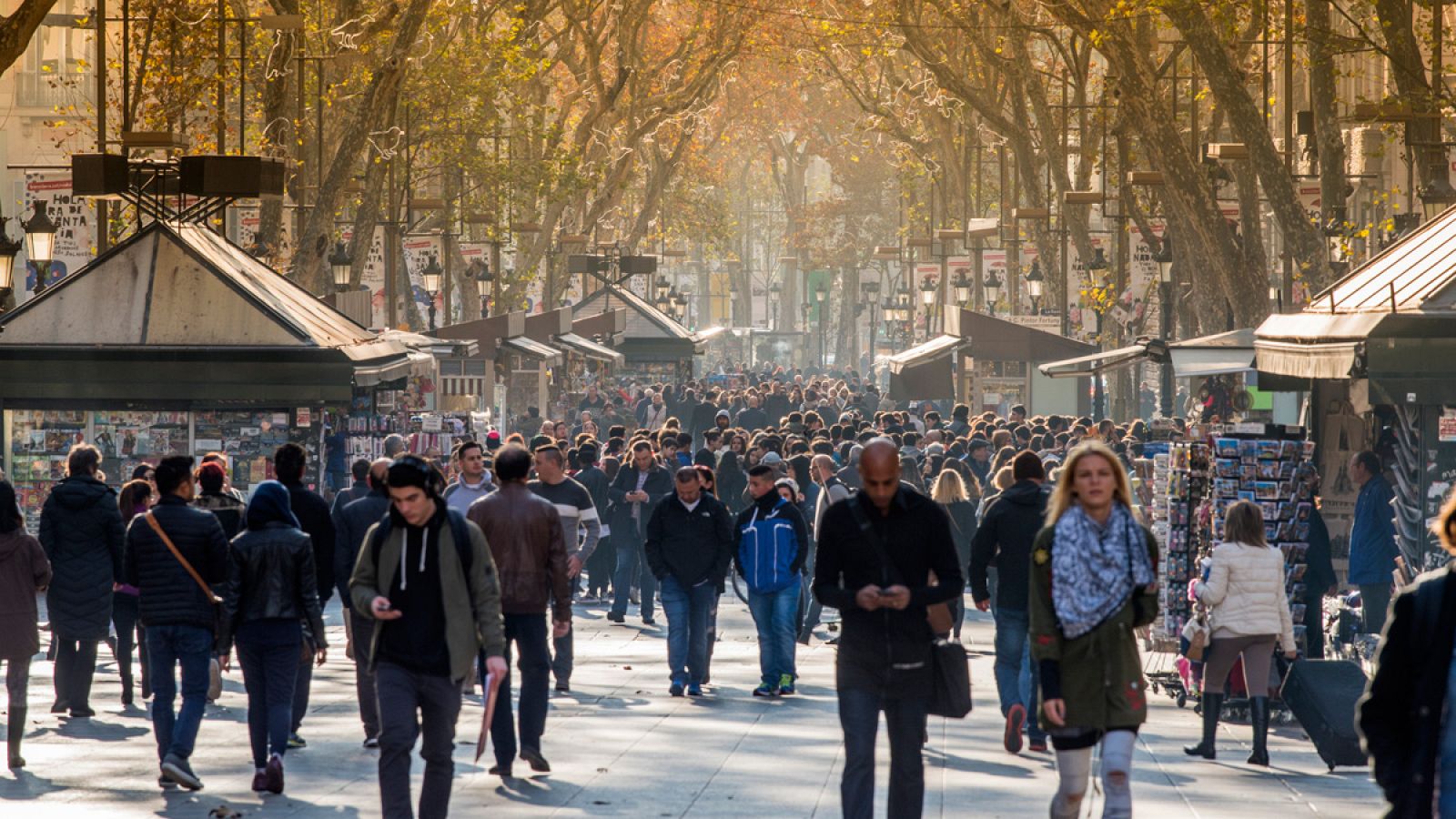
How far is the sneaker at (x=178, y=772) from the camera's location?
9.89 m

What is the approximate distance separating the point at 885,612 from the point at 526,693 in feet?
→ 9.90

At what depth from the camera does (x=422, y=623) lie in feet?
26.7

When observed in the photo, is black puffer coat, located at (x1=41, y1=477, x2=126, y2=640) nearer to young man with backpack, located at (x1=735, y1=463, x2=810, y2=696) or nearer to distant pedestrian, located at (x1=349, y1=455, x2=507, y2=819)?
young man with backpack, located at (x1=735, y1=463, x2=810, y2=696)

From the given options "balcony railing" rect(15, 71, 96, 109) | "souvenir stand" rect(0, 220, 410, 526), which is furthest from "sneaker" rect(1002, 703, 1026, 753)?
"balcony railing" rect(15, 71, 96, 109)

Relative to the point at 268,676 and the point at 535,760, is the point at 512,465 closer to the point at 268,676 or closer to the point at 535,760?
the point at 535,760

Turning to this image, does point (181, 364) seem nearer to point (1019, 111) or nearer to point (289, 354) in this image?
point (289, 354)

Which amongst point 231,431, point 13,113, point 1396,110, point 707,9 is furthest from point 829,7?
point 231,431

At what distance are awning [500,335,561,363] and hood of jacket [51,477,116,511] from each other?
23.6 meters

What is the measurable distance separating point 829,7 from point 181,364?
2971cm

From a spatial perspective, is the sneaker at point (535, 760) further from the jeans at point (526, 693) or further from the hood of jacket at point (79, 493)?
the hood of jacket at point (79, 493)

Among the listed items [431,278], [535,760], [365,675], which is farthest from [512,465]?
[431,278]

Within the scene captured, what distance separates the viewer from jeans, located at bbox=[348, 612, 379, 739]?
1084cm

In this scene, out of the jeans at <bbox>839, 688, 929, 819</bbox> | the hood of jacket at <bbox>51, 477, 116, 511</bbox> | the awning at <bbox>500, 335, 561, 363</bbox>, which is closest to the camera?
the jeans at <bbox>839, 688, 929, 819</bbox>

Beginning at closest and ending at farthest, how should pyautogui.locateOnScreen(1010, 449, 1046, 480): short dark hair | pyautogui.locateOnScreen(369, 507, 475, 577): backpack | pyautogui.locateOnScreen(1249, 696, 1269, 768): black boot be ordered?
pyautogui.locateOnScreen(369, 507, 475, 577): backpack < pyautogui.locateOnScreen(1010, 449, 1046, 480): short dark hair < pyautogui.locateOnScreen(1249, 696, 1269, 768): black boot
